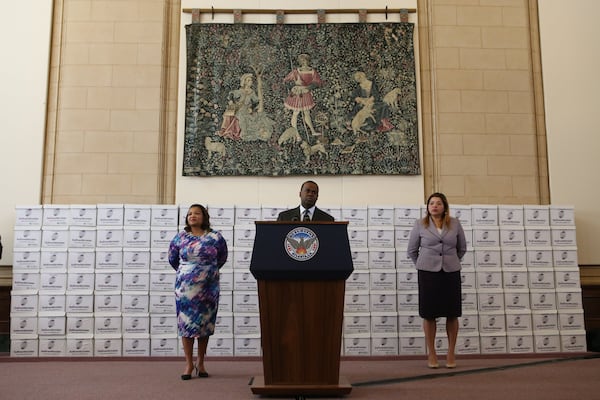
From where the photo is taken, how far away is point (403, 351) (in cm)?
646

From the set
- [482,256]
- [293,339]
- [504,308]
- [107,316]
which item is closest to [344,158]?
[482,256]

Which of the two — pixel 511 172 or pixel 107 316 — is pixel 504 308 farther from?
pixel 107 316

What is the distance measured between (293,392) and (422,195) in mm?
4333

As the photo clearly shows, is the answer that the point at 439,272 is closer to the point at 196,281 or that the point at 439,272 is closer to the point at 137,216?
the point at 196,281

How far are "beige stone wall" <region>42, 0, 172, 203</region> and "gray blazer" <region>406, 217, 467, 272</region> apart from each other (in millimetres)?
3600

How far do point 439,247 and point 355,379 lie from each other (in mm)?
1491

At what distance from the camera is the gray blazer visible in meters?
5.45

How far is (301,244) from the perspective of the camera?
12.9 ft

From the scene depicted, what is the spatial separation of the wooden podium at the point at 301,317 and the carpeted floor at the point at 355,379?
265 mm

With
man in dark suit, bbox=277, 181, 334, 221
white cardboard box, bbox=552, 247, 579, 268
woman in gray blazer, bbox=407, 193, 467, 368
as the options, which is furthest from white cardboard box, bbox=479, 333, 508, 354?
man in dark suit, bbox=277, 181, 334, 221

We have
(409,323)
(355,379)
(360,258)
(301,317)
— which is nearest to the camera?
(301,317)

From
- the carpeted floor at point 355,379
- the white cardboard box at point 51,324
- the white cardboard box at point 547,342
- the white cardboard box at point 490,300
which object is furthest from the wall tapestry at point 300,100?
the carpeted floor at point 355,379

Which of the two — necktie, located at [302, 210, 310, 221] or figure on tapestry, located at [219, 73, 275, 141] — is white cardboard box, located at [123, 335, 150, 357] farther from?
figure on tapestry, located at [219, 73, 275, 141]

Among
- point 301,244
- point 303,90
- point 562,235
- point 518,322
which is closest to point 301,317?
point 301,244
